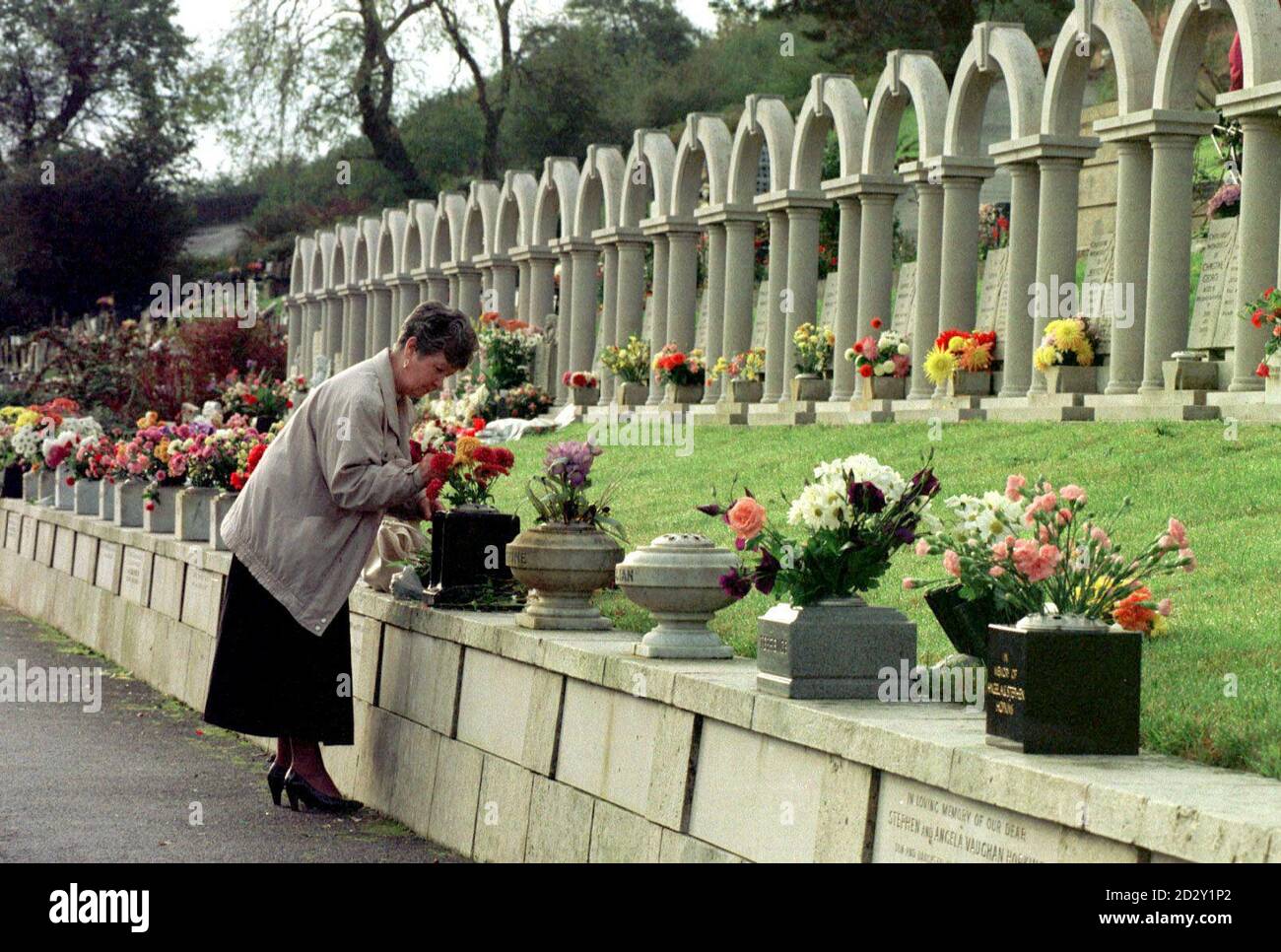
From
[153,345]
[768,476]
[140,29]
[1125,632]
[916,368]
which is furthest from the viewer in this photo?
[140,29]

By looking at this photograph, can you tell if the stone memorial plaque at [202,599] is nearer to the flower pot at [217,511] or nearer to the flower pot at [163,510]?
the flower pot at [217,511]

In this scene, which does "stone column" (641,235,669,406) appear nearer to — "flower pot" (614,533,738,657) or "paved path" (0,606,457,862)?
"paved path" (0,606,457,862)

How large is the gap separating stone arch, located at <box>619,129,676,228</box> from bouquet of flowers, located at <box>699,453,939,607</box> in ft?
59.1

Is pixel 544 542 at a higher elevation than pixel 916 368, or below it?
below

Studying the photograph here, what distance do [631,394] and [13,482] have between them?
22.0 feet

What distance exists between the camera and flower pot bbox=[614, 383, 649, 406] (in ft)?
75.3

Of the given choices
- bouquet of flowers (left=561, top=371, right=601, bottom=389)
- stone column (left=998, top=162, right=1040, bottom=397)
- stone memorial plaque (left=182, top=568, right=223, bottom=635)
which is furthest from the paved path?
bouquet of flowers (left=561, top=371, right=601, bottom=389)

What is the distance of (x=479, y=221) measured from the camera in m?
30.9

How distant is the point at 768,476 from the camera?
13.1m

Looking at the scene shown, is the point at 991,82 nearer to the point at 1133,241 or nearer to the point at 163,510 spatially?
the point at 1133,241

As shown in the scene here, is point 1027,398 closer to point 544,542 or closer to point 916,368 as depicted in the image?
point 916,368

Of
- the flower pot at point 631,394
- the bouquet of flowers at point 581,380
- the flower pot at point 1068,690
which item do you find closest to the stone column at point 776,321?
the flower pot at point 631,394

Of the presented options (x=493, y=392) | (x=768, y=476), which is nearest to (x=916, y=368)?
(x=768, y=476)
